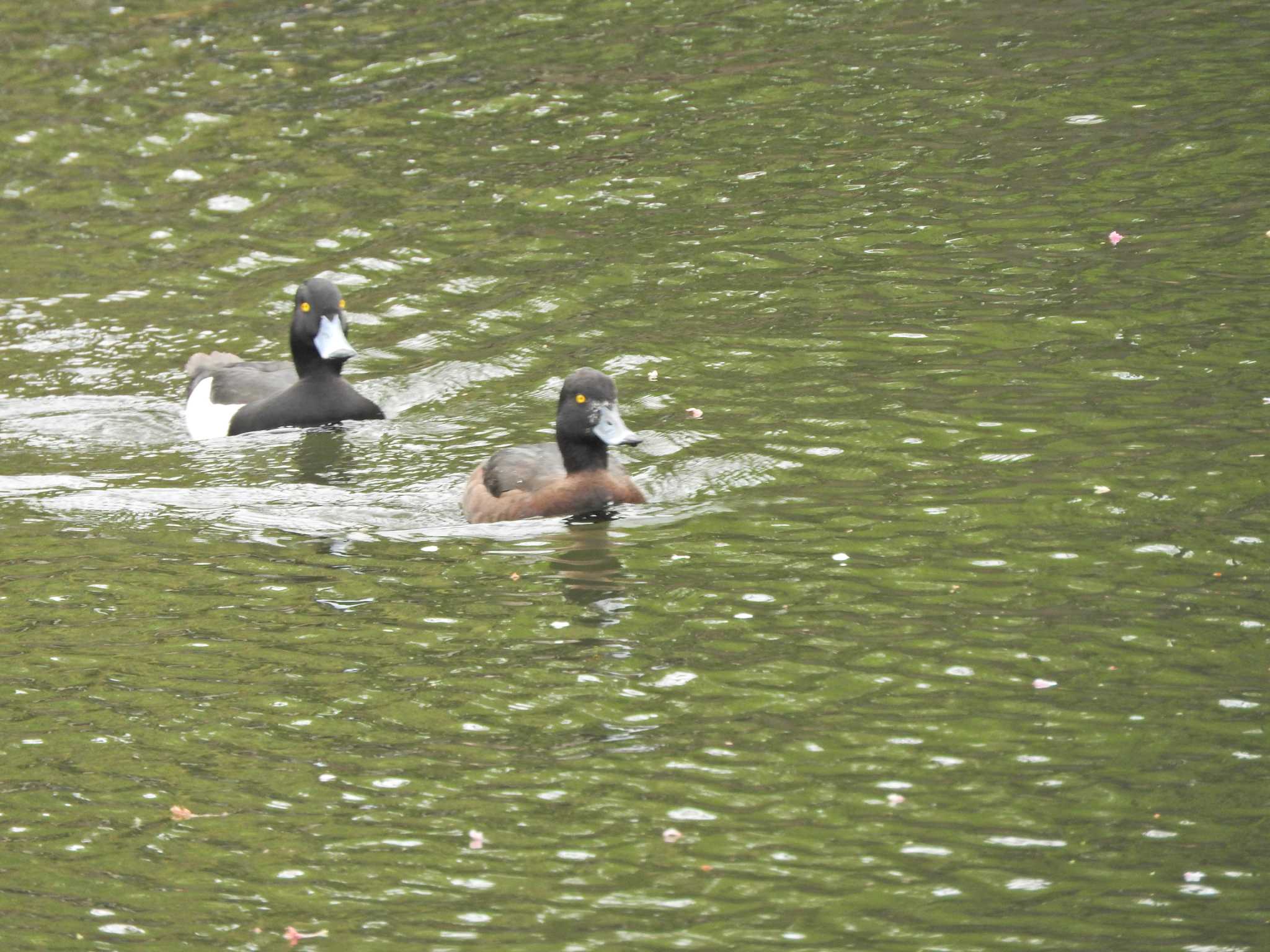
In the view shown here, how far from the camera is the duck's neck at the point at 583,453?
490 inches

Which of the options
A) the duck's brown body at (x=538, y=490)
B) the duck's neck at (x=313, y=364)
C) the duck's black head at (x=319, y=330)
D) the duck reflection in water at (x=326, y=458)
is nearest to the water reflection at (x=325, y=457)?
the duck reflection in water at (x=326, y=458)

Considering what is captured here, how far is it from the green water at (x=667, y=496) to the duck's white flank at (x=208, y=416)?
0.97 feet

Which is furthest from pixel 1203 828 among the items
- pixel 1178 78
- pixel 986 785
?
pixel 1178 78

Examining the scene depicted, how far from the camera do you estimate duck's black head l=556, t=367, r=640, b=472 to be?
1231 cm

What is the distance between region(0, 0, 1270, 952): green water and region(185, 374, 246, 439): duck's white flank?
0.29 metres

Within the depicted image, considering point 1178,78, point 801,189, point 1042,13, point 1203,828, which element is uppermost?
point 1042,13

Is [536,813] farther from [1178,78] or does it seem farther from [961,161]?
[1178,78]

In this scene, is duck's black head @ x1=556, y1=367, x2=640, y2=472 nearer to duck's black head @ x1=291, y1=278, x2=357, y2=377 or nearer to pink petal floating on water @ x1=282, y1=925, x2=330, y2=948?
duck's black head @ x1=291, y1=278, x2=357, y2=377

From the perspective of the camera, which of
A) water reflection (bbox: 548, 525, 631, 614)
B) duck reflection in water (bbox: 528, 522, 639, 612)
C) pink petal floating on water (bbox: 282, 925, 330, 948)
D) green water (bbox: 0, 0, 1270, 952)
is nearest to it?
pink petal floating on water (bbox: 282, 925, 330, 948)

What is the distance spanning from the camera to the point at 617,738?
8.95 meters

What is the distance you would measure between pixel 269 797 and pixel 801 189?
1040 centimetres

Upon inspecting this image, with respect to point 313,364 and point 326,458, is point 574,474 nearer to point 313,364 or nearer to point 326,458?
point 326,458

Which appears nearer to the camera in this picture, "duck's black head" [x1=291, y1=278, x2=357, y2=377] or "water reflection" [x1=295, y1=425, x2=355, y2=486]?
"water reflection" [x1=295, y1=425, x2=355, y2=486]

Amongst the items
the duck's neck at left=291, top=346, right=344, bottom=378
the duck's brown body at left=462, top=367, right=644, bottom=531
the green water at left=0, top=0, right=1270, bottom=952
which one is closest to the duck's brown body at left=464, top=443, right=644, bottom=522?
the duck's brown body at left=462, top=367, right=644, bottom=531
